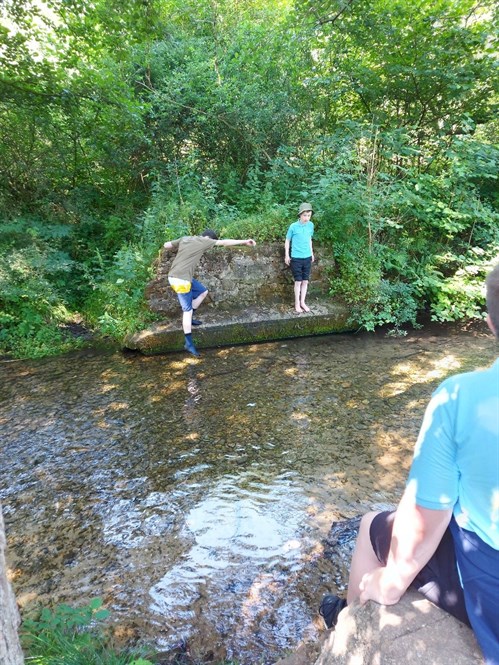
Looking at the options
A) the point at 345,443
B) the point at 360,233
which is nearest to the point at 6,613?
the point at 345,443

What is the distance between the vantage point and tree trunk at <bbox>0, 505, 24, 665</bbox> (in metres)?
1.51

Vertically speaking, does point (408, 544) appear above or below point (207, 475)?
above

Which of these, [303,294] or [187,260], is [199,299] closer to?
[187,260]

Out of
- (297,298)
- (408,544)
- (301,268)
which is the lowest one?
(297,298)

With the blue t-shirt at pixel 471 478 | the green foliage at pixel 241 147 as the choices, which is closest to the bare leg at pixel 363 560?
the blue t-shirt at pixel 471 478

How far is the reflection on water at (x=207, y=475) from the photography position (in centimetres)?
262

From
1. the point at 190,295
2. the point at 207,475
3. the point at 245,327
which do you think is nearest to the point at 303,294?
the point at 245,327

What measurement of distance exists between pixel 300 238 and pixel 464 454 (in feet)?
20.6

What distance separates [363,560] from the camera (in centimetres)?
181

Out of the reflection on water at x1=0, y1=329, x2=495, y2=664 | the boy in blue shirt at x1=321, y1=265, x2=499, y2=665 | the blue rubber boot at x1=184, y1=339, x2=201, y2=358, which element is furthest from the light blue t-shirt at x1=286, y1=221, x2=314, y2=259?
the boy in blue shirt at x1=321, y1=265, x2=499, y2=665

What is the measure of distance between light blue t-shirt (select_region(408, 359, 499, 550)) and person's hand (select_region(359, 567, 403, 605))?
1.37ft

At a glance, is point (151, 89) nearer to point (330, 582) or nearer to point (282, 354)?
point (282, 354)

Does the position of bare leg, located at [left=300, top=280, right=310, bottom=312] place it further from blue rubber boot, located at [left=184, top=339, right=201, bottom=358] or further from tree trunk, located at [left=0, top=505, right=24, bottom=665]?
tree trunk, located at [left=0, top=505, right=24, bottom=665]

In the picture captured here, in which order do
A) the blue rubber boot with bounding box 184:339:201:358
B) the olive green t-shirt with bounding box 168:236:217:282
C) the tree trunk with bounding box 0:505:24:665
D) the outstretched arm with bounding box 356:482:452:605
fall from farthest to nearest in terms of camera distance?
the blue rubber boot with bounding box 184:339:201:358, the olive green t-shirt with bounding box 168:236:217:282, the tree trunk with bounding box 0:505:24:665, the outstretched arm with bounding box 356:482:452:605
